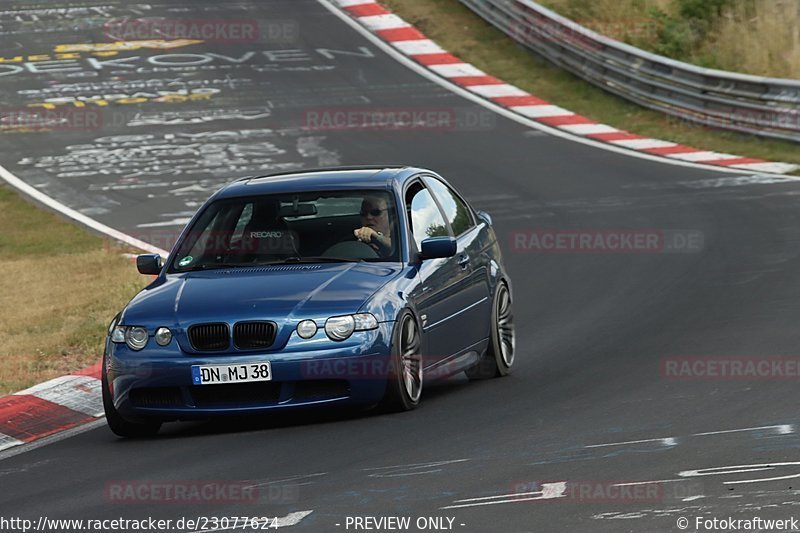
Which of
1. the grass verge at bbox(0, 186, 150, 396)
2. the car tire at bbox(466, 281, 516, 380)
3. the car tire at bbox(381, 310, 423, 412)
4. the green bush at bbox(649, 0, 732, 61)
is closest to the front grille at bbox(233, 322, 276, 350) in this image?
the car tire at bbox(381, 310, 423, 412)

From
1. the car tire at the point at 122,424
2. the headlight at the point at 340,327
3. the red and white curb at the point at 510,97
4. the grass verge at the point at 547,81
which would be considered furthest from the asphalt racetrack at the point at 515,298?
the grass verge at the point at 547,81

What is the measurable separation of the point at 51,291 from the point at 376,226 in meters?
6.57

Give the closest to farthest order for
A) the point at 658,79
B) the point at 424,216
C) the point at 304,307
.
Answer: the point at 304,307 < the point at 424,216 < the point at 658,79

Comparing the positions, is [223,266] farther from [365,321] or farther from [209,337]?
[365,321]

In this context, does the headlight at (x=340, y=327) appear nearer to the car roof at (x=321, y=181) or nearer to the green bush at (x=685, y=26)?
the car roof at (x=321, y=181)

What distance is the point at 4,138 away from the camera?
25.4 meters

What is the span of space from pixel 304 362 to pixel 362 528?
2.54 m

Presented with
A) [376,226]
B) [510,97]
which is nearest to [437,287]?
[376,226]

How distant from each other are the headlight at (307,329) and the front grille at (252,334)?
0.15m

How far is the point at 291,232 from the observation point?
1002cm

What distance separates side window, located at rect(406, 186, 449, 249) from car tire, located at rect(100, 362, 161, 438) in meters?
2.05

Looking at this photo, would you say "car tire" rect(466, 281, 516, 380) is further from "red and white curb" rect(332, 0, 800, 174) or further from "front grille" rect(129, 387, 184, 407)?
"red and white curb" rect(332, 0, 800, 174)

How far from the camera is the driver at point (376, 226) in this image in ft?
32.6

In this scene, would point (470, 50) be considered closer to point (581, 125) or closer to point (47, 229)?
point (581, 125)
